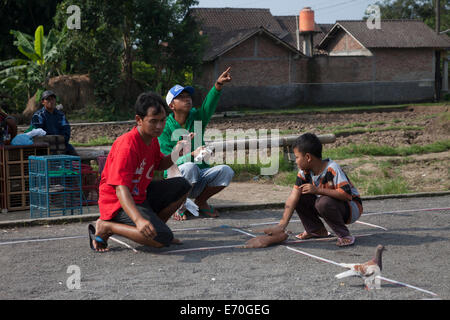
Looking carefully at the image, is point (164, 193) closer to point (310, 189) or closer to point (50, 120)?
point (310, 189)

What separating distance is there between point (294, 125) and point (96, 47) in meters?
9.67

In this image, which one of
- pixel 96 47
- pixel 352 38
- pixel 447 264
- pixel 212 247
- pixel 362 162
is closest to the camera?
pixel 447 264

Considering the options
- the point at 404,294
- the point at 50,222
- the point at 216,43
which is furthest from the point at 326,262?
the point at 216,43

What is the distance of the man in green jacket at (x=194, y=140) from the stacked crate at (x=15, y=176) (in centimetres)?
253

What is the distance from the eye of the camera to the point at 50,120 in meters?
10.0

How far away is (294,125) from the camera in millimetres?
22125

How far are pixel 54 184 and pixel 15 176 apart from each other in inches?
36.1

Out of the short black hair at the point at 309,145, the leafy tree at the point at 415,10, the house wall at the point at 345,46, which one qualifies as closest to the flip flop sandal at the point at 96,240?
the short black hair at the point at 309,145

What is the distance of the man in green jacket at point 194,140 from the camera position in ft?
22.6

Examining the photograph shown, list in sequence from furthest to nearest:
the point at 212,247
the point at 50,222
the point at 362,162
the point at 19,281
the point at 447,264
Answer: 1. the point at 362,162
2. the point at 50,222
3. the point at 212,247
4. the point at 447,264
5. the point at 19,281

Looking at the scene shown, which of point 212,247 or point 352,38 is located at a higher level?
point 352,38

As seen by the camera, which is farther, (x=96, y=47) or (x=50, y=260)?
(x=96, y=47)

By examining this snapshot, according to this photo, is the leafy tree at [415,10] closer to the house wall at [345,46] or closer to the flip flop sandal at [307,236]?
the house wall at [345,46]

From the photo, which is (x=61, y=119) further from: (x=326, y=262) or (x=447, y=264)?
(x=447, y=264)
